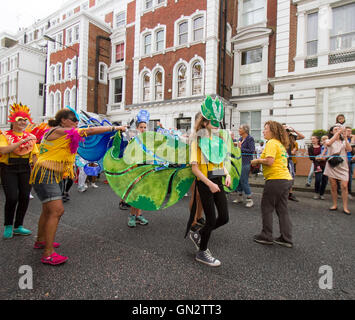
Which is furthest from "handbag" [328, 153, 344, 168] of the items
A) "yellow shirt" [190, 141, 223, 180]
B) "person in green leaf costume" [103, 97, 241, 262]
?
"yellow shirt" [190, 141, 223, 180]

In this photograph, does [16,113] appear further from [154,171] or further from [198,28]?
[198,28]

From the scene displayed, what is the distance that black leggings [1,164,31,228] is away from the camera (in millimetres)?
3414

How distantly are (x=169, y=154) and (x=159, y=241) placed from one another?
4.49 feet

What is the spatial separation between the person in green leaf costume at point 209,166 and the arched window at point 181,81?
14077mm

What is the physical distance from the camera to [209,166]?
8.77 feet

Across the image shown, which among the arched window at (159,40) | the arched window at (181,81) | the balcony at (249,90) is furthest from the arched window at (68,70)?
the balcony at (249,90)

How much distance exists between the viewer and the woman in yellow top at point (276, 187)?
3307 mm

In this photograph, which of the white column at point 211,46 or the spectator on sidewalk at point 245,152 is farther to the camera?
the white column at point 211,46

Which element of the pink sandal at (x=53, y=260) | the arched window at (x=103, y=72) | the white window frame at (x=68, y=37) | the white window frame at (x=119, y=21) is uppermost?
the white window frame at (x=119, y=21)

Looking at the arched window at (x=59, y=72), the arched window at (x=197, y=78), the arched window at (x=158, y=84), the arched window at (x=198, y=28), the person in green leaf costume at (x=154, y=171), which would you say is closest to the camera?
the person in green leaf costume at (x=154, y=171)

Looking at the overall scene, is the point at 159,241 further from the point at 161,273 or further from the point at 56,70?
the point at 56,70

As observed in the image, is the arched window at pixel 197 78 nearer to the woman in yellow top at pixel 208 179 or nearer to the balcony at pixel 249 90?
the balcony at pixel 249 90

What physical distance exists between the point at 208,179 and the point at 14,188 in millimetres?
3034

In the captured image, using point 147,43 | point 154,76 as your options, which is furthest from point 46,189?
point 147,43
